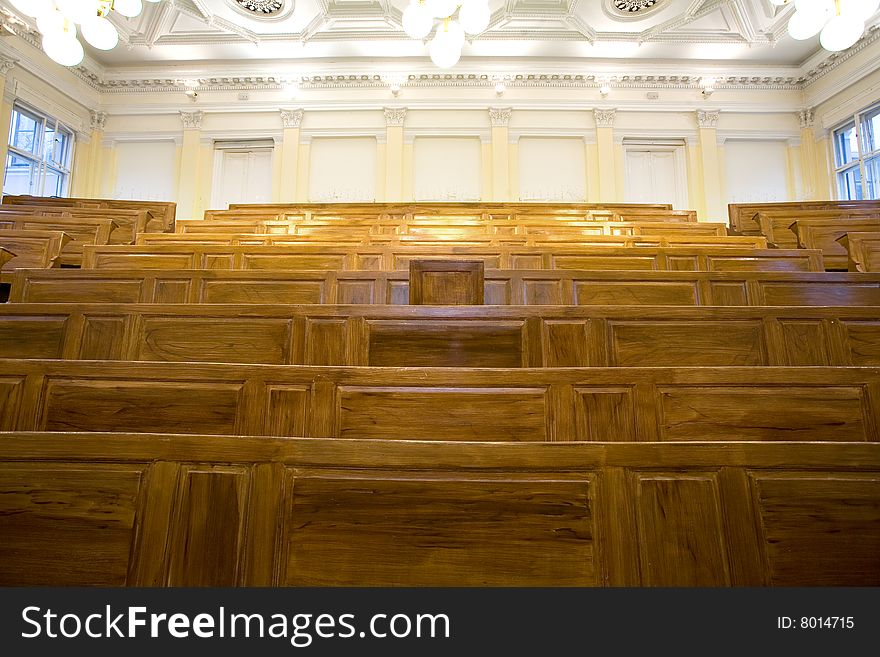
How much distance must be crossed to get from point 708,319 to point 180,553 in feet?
3.13

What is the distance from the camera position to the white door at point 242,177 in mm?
3658

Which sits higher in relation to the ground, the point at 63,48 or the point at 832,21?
the point at 832,21

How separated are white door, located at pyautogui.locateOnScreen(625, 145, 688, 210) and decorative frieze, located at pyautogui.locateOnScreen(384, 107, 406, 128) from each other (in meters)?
1.70

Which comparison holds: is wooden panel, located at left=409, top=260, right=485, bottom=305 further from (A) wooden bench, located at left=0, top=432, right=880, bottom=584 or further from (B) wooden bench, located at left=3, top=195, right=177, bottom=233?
(B) wooden bench, located at left=3, top=195, right=177, bottom=233

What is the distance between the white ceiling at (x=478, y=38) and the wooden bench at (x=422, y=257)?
2460mm

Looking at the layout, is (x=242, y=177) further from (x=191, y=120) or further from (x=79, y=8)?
(x=79, y=8)

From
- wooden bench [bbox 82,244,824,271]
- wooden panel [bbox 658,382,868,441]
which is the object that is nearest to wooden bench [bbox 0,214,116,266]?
wooden bench [bbox 82,244,824,271]

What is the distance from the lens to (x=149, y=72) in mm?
3670

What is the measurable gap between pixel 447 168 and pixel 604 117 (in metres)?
1.22

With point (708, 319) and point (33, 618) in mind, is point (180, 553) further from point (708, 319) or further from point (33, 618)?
point (708, 319)

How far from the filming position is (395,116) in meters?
3.62

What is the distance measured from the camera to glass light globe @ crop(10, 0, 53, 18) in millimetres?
2062

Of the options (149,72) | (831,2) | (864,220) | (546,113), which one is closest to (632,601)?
(864,220)

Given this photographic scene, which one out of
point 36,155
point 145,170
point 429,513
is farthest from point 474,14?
point 36,155
